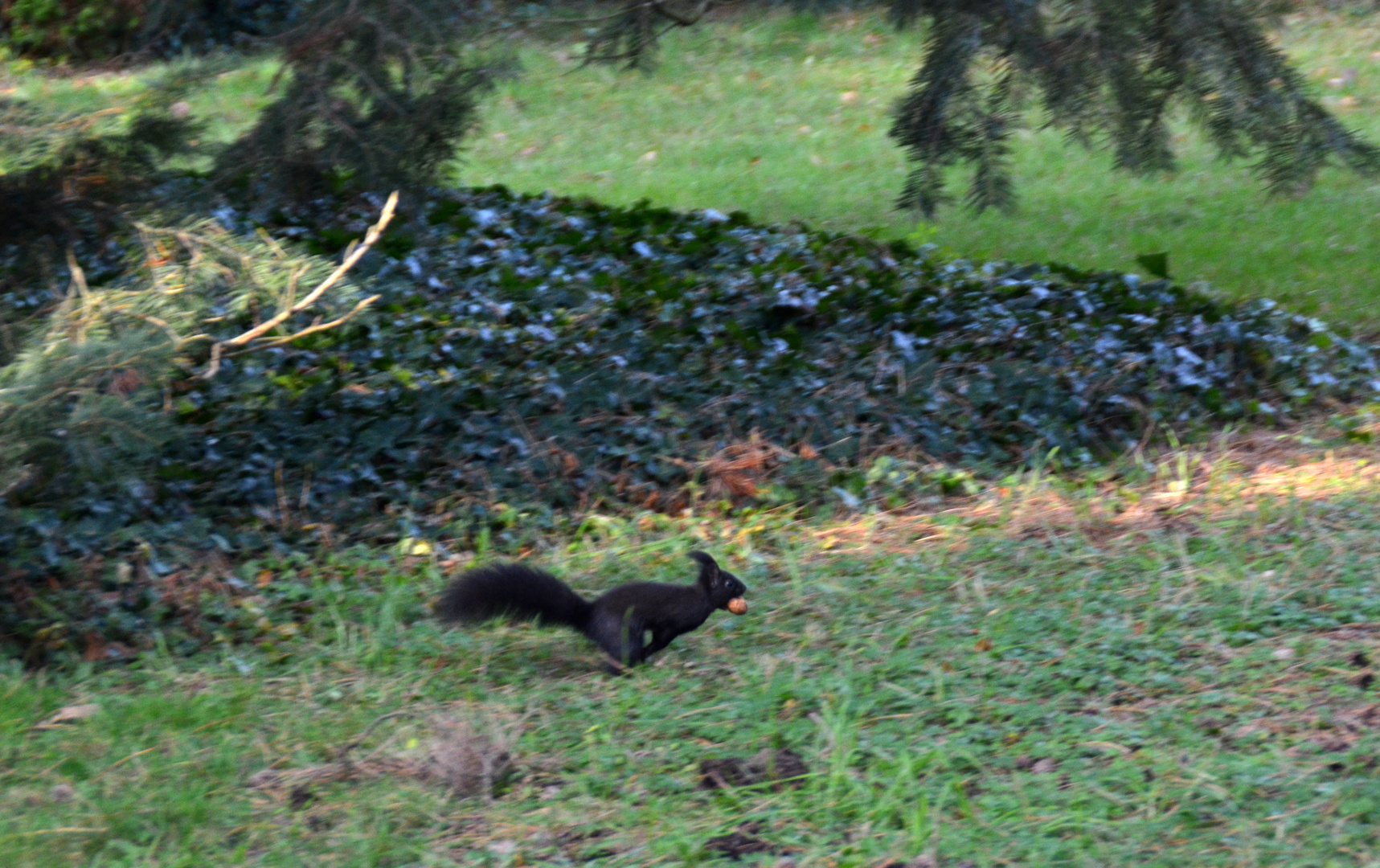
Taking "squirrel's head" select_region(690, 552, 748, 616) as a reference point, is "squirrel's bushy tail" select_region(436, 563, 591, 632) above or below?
above

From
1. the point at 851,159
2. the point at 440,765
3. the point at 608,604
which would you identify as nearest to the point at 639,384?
the point at 608,604

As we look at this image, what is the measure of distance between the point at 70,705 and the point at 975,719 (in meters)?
3.01

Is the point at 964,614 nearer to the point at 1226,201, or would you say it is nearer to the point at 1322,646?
the point at 1322,646

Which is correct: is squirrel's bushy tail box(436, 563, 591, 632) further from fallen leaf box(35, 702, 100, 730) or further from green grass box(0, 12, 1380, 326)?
green grass box(0, 12, 1380, 326)

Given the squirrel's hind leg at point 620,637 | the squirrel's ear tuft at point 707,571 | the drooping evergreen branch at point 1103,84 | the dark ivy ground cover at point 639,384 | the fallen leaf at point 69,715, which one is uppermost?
the drooping evergreen branch at point 1103,84

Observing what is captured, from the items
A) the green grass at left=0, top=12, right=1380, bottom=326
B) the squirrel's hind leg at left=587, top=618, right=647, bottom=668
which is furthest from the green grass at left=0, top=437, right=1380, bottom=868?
the green grass at left=0, top=12, right=1380, bottom=326

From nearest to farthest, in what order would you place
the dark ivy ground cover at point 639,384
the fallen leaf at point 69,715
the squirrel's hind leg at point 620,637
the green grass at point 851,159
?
the fallen leaf at point 69,715
the squirrel's hind leg at point 620,637
the dark ivy ground cover at point 639,384
the green grass at point 851,159

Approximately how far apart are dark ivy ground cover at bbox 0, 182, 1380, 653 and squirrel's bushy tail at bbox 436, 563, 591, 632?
5.29ft

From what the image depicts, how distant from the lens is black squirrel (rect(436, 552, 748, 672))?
409 centimetres

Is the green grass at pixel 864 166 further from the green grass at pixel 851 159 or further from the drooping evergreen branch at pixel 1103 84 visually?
the drooping evergreen branch at pixel 1103 84

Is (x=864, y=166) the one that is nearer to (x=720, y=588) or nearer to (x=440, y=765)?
(x=720, y=588)

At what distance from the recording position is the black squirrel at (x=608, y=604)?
409 cm

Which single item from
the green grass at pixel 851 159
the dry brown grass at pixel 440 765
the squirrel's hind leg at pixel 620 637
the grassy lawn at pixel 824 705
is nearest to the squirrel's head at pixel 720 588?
the grassy lawn at pixel 824 705

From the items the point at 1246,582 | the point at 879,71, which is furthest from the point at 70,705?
the point at 879,71
